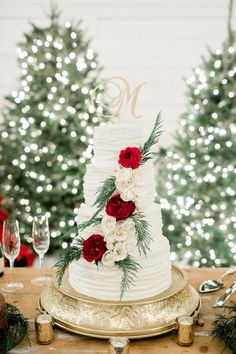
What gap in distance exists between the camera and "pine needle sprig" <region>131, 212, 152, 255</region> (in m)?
1.74

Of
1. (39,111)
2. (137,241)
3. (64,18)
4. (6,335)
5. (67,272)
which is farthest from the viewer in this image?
(64,18)

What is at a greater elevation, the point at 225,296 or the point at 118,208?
the point at 118,208

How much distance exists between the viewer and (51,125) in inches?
163

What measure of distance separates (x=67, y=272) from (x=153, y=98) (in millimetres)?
3241

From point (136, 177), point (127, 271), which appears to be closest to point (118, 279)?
point (127, 271)

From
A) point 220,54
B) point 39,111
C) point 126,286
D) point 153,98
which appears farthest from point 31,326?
point 153,98

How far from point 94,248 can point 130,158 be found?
0.38m

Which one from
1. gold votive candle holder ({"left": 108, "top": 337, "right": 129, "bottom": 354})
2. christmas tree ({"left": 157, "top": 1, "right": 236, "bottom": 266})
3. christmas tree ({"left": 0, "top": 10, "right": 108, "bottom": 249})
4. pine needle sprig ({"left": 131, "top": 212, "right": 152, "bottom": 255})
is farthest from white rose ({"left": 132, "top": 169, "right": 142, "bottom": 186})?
christmas tree ({"left": 0, "top": 10, "right": 108, "bottom": 249})

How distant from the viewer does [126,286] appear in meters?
1.75

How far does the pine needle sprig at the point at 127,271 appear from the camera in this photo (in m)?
1.71

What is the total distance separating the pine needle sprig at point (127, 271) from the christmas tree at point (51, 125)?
2442 millimetres

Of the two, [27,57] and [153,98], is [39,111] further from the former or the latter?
[153,98]

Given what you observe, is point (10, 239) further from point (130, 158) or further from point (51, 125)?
point (51, 125)

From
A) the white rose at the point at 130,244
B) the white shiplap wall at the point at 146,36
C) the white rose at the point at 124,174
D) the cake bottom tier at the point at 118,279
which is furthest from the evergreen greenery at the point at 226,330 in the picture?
the white shiplap wall at the point at 146,36
